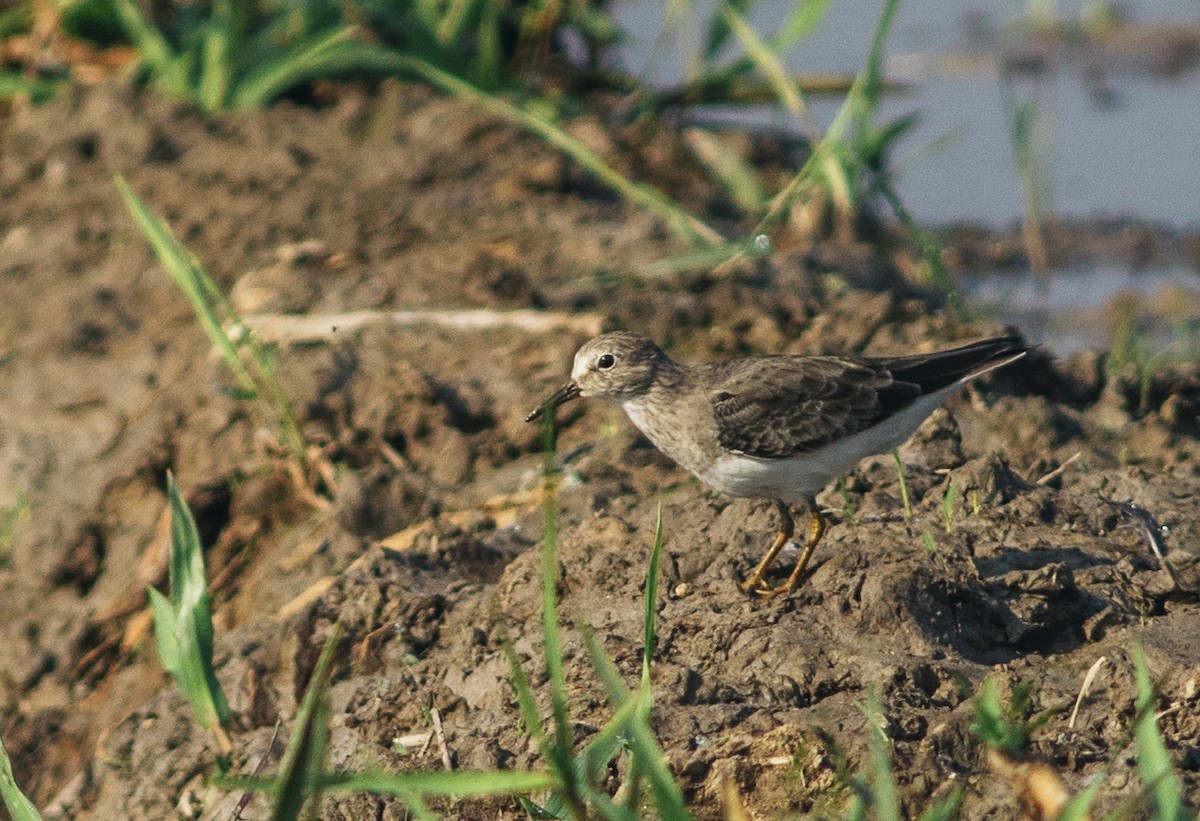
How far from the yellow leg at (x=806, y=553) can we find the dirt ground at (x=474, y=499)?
6 cm

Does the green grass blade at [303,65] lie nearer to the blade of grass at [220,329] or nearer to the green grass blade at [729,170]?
the green grass blade at [729,170]

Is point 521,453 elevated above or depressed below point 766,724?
below

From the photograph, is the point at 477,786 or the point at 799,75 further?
the point at 799,75

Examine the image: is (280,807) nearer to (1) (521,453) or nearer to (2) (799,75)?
(1) (521,453)

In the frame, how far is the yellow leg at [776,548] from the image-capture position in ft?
17.0

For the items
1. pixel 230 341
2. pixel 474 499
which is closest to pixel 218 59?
pixel 230 341

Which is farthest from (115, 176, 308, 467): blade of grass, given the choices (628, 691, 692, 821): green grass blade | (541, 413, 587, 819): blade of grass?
(628, 691, 692, 821): green grass blade

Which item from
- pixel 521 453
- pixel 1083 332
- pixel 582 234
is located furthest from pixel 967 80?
pixel 521 453

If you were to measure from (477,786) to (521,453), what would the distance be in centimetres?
346

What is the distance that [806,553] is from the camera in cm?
519

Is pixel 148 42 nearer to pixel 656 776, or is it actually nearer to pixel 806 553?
pixel 806 553

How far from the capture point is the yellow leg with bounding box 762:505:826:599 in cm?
504

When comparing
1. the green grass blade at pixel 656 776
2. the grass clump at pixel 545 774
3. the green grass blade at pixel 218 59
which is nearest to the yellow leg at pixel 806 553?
the grass clump at pixel 545 774

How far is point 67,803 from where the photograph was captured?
5574 millimetres
